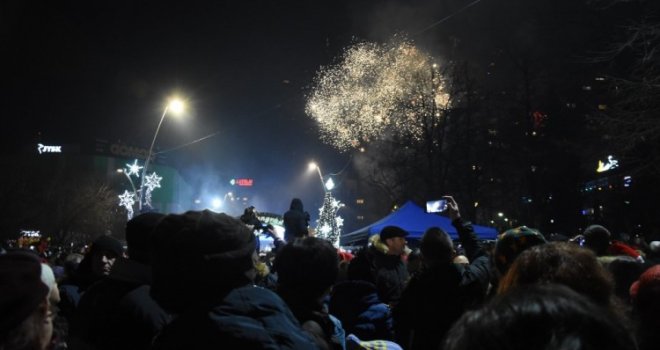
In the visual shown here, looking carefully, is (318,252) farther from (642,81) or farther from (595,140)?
(595,140)

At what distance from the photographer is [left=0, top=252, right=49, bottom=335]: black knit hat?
6.72ft

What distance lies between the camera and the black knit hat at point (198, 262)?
213 cm

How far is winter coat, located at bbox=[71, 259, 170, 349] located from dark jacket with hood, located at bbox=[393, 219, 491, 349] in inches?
88.6

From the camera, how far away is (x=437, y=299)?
441 cm

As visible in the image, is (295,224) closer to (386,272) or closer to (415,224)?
(386,272)

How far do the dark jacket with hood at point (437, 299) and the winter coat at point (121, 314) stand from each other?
2.25 metres

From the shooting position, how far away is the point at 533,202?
3250cm

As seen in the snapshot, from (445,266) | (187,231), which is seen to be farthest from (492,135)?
(187,231)

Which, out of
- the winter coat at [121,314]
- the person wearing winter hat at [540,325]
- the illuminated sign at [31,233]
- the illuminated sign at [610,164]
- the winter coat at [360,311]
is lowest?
the winter coat at [360,311]

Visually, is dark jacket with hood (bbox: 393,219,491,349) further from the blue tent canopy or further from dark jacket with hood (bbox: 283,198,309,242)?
the blue tent canopy

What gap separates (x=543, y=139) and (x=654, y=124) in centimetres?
2270

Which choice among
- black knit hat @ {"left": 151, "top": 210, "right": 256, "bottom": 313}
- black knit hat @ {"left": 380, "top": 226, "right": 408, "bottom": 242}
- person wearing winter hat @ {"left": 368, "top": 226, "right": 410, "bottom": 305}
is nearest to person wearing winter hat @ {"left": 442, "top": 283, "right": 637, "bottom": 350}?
black knit hat @ {"left": 151, "top": 210, "right": 256, "bottom": 313}

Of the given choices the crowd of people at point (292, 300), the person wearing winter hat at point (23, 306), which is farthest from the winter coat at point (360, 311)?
the person wearing winter hat at point (23, 306)

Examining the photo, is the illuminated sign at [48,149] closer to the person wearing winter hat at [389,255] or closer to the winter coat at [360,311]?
the person wearing winter hat at [389,255]
